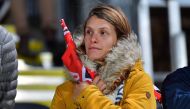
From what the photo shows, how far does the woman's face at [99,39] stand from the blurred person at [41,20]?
3.85 meters

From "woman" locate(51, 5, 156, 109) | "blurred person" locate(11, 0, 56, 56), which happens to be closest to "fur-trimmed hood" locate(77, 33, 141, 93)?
"woman" locate(51, 5, 156, 109)

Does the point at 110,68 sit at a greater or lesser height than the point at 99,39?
lesser

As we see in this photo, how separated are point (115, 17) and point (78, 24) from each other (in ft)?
11.8

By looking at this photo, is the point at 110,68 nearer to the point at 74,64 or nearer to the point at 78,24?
the point at 74,64

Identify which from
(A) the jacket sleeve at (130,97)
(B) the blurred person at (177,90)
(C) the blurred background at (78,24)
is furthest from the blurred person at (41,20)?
(A) the jacket sleeve at (130,97)

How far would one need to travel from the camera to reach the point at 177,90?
2568 mm

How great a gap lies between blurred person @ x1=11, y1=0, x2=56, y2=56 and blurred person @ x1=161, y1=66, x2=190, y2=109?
3.75 meters

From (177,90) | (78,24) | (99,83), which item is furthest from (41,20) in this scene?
(99,83)

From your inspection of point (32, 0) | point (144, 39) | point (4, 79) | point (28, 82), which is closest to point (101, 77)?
point (4, 79)

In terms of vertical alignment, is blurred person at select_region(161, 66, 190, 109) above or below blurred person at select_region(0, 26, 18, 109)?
below

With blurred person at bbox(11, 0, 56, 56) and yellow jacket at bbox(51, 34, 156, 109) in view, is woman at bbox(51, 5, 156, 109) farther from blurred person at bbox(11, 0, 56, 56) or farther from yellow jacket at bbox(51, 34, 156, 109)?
blurred person at bbox(11, 0, 56, 56)

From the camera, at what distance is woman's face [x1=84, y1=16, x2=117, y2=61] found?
2.44 metres

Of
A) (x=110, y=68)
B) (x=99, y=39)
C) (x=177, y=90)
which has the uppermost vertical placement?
(x=99, y=39)

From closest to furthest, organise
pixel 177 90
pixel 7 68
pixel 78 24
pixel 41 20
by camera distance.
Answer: pixel 7 68 → pixel 177 90 → pixel 78 24 → pixel 41 20
